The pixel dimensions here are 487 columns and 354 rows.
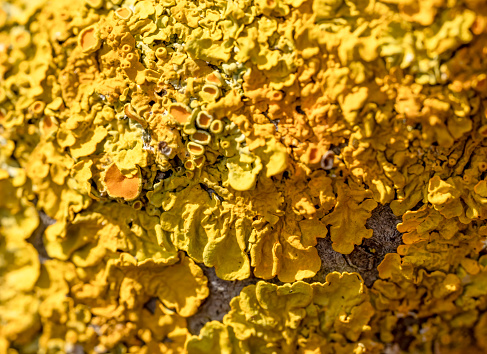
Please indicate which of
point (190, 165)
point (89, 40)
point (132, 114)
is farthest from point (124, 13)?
point (190, 165)

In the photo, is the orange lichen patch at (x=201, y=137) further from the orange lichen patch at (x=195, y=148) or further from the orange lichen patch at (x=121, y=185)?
the orange lichen patch at (x=121, y=185)

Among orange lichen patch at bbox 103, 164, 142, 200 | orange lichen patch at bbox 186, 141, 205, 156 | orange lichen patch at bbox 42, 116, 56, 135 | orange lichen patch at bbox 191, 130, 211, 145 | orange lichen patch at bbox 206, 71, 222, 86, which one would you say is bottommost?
orange lichen patch at bbox 103, 164, 142, 200

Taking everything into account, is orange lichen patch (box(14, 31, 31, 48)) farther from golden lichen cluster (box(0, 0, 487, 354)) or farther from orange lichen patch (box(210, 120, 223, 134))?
orange lichen patch (box(210, 120, 223, 134))

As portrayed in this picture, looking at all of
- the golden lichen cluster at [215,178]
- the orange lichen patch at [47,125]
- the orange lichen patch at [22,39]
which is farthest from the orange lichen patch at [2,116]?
the orange lichen patch at [22,39]

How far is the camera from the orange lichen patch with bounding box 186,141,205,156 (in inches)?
52.9

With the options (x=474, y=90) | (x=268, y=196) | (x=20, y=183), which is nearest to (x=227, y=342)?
(x=268, y=196)

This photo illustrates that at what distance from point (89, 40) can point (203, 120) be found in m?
0.52

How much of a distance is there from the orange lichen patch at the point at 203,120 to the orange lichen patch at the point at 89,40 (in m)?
0.46

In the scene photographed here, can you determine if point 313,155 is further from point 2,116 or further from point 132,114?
point 2,116

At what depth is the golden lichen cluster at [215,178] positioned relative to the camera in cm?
125

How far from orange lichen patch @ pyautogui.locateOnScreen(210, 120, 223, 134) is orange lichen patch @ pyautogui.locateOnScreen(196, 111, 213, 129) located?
0.02m

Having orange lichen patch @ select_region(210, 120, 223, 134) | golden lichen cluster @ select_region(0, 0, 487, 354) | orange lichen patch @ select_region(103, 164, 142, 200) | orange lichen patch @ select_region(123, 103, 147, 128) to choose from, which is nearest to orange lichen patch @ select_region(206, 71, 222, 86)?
golden lichen cluster @ select_region(0, 0, 487, 354)

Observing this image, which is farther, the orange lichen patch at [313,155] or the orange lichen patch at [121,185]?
the orange lichen patch at [121,185]

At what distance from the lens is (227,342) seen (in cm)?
149
